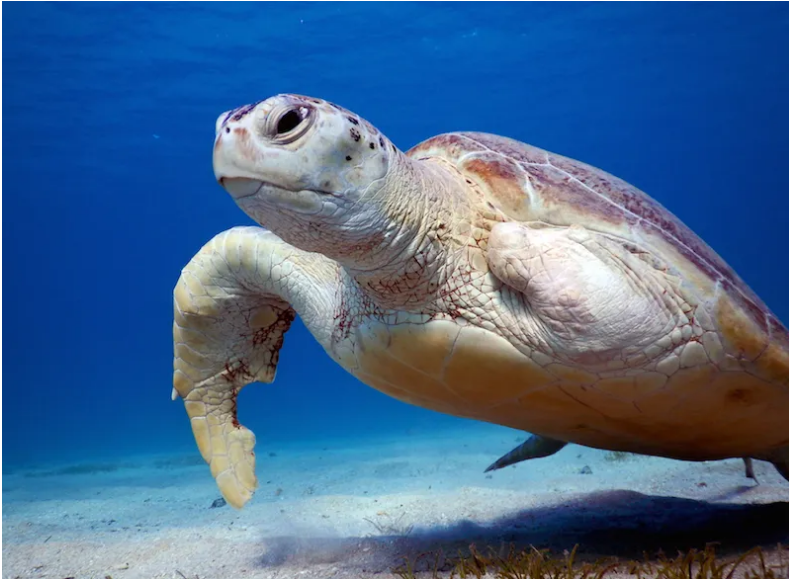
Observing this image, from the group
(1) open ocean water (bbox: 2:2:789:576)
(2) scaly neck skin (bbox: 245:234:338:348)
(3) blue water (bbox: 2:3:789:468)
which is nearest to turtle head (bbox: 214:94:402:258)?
(2) scaly neck skin (bbox: 245:234:338:348)

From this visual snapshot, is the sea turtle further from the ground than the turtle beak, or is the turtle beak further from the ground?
the turtle beak

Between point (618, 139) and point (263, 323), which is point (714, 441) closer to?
point (263, 323)

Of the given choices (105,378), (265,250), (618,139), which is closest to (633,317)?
(265,250)

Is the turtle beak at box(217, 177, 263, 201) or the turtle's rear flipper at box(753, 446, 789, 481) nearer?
the turtle beak at box(217, 177, 263, 201)

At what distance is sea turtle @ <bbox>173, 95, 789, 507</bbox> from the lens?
6.32ft

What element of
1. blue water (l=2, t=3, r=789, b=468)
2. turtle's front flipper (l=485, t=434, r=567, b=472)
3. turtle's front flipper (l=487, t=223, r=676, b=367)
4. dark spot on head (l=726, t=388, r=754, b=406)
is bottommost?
turtle's front flipper (l=485, t=434, r=567, b=472)

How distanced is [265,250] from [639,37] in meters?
26.8

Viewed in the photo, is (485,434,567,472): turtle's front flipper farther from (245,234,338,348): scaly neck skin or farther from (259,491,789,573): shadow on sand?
(245,234,338,348): scaly neck skin

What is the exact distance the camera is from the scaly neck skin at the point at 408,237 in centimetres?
211

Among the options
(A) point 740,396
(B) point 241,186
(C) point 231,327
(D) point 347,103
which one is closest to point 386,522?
(C) point 231,327

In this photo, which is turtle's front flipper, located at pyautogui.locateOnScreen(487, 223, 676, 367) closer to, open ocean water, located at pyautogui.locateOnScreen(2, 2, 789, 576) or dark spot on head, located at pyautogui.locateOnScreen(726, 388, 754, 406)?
dark spot on head, located at pyautogui.locateOnScreen(726, 388, 754, 406)

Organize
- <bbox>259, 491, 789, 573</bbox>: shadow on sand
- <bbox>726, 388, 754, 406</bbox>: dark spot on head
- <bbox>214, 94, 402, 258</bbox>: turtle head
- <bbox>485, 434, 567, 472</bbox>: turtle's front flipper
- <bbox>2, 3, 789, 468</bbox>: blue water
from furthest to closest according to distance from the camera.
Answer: <bbox>2, 3, 789, 468</bbox>: blue water
<bbox>485, 434, 567, 472</bbox>: turtle's front flipper
<bbox>259, 491, 789, 573</bbox>: shadow on sand
<bbox>726, 388, 754, 406</bbox>: dark spot on head
<bbox>214, 94, 402, 258</bbox>: turtle head

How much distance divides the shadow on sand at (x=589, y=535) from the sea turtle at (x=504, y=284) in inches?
18.3

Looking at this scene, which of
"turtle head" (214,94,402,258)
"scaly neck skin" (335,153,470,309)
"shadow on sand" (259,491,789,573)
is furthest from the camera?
"shadow on sand" (259,491,789,573)
